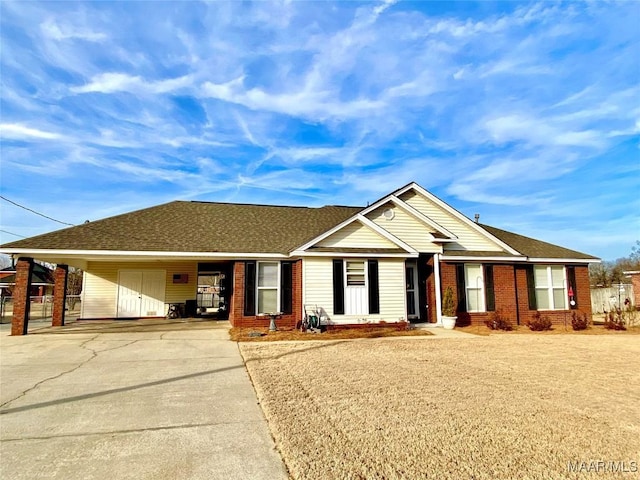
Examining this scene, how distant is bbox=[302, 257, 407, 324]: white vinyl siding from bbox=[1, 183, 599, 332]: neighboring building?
34mm

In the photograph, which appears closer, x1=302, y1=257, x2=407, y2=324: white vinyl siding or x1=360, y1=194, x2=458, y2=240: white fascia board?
x1=302, y1=257, x2=407, y2=324: white vinyl siding

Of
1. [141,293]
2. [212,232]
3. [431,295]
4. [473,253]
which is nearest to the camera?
[431,295]

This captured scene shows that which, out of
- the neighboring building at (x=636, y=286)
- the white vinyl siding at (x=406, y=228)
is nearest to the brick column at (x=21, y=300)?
the white vinyl siding at (x=406, y=228)

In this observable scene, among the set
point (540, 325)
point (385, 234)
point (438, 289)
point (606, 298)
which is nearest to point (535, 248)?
point (540, 325)

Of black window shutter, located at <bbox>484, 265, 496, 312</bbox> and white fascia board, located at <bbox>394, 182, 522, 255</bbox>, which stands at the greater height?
white fascia board, located at <bbox>394, 182, 522, 255</bbox>

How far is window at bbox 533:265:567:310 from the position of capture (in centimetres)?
1562

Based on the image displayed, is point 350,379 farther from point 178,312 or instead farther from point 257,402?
point 178,312

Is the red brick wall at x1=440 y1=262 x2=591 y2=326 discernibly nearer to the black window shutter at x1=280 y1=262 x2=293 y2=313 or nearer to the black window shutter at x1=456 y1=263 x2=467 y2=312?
the black window shutter at x1=456 y1=263 x2=467 y2=312

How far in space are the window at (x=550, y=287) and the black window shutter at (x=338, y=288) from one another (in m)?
8.34

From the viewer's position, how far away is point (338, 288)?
13195 millimetres

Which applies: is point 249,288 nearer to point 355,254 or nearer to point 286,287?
point 286,287

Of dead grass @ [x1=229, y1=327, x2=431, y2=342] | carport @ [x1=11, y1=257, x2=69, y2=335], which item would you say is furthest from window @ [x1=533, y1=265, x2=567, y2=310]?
carport @ [x1=11, y1=257, x2=69, y2=335]

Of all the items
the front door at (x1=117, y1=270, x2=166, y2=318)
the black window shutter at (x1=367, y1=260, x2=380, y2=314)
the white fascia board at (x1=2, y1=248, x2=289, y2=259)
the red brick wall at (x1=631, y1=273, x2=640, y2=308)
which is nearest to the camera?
the white fascia board at (x1=2, y1=248, x2=289, y2=259)

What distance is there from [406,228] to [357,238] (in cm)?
242
